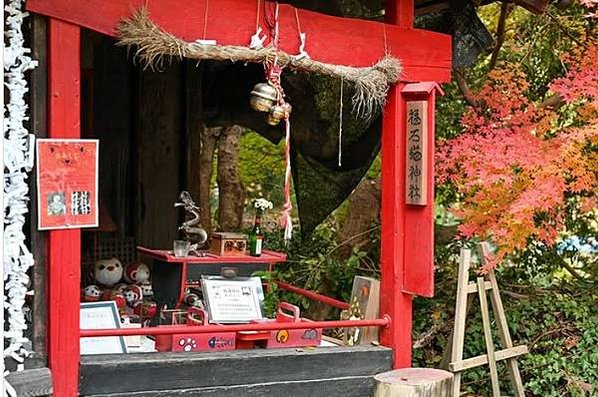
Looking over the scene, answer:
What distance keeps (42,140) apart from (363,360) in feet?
7.63

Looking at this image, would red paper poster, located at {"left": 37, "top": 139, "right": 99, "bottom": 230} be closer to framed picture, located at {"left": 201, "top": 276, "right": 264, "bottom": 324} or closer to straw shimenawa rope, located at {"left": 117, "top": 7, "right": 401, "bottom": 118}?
straw shimenawa rope, located at {"left": 117, "top": 7, "right": 401, "bottom": 118}

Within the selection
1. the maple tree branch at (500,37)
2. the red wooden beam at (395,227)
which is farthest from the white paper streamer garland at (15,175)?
the maple tree branch at (500,37)

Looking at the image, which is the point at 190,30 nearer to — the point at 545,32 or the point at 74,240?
the point at 74,240

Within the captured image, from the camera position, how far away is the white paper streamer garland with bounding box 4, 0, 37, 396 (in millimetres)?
3852

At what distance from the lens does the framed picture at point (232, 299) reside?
4984 mm

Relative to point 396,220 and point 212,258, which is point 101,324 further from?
point 396,220

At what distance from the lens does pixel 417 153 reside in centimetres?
504

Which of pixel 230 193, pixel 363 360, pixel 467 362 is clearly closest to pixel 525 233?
pixel 467 362

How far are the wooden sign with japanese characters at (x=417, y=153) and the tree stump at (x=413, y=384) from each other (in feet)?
3.38

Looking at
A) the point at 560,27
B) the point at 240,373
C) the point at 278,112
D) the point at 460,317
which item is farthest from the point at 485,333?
the point at 560,27

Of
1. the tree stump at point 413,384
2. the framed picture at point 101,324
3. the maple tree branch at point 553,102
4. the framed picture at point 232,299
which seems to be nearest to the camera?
the tree stump at point 413,384

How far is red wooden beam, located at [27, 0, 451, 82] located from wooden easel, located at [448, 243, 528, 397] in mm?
1407

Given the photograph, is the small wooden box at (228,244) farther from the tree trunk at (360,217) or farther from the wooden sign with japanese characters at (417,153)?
the tree trunk at (360,217)

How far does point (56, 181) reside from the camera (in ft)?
13.0
